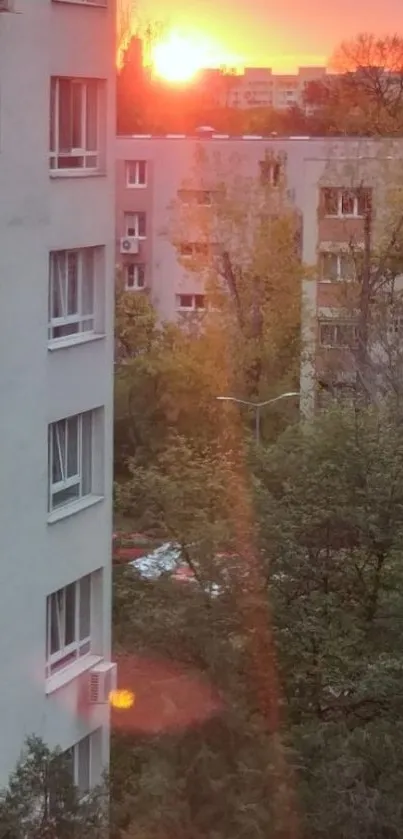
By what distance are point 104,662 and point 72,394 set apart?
7.27ft

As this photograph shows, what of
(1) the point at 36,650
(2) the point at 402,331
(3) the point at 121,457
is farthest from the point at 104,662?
(2) the point at 402,331

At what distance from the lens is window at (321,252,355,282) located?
88.4 feet

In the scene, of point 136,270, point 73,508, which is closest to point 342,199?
point 136,270

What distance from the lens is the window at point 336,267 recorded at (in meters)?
26.9

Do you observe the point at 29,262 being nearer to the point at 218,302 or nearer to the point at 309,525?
the point at 309,525

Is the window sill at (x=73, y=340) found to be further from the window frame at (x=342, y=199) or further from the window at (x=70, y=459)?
the window frame at (x=342, y=199)

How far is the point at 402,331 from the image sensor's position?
77.3ft

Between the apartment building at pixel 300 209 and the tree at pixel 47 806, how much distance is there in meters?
14.4

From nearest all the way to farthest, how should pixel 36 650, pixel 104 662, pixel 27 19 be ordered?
pixel 27 19, pixel 36 650, pixel 104 662

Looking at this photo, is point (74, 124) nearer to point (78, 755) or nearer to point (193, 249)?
point (78, 755)

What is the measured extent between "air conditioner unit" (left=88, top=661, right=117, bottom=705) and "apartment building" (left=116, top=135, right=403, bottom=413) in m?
11.6

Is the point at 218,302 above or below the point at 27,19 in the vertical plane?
below

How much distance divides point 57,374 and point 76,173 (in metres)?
1.50

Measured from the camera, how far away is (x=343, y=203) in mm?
28047
